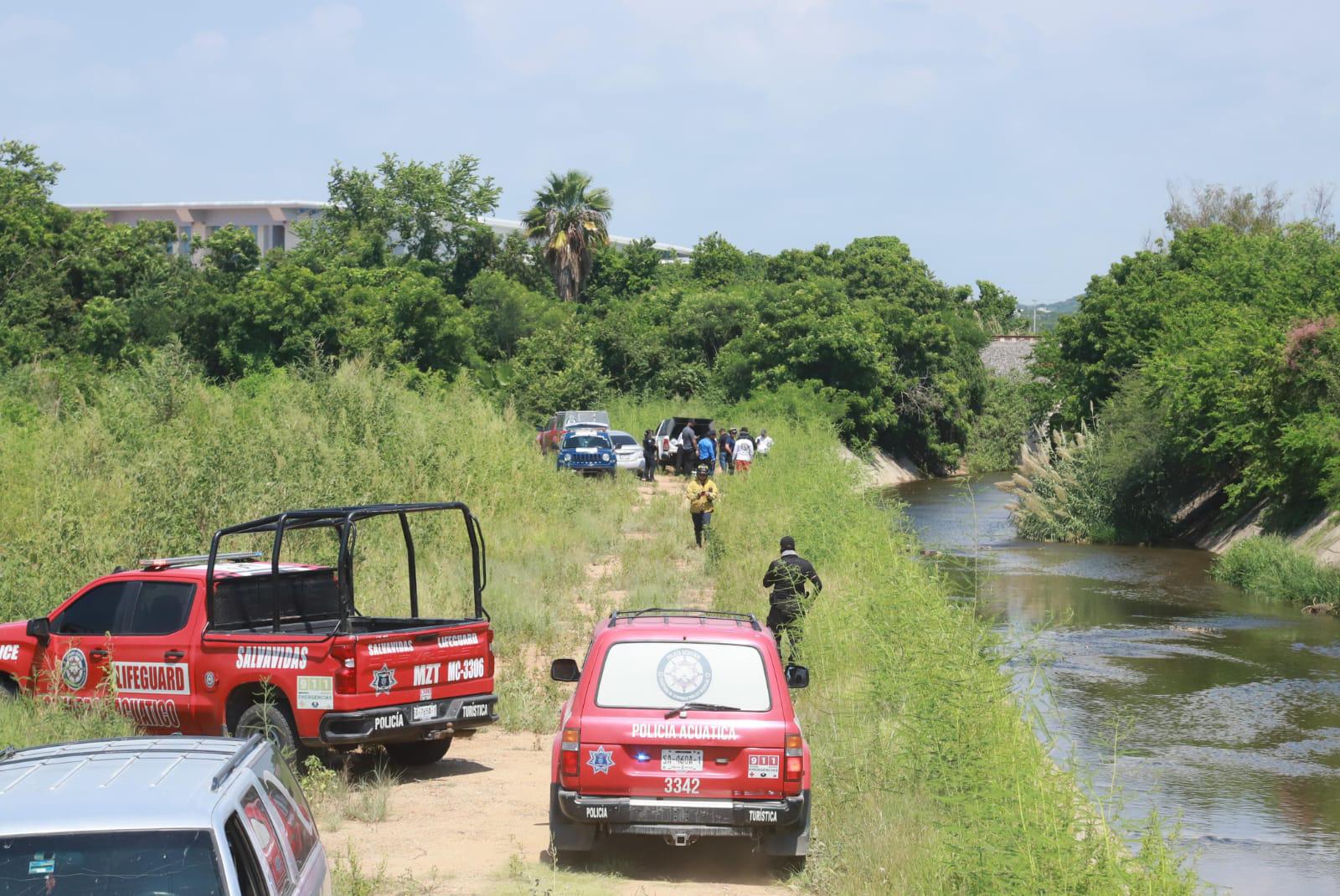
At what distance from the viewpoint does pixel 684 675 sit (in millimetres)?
9062

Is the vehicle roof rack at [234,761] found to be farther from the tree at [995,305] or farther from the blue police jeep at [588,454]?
the tree at [995,305]

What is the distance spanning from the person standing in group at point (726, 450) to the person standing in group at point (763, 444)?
0.83 metres

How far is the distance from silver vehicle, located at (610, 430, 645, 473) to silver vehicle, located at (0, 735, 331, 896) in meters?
36.9

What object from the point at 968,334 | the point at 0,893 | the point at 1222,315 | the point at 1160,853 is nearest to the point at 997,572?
the point at 1222,315

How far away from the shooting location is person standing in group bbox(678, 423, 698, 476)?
40.3 meters

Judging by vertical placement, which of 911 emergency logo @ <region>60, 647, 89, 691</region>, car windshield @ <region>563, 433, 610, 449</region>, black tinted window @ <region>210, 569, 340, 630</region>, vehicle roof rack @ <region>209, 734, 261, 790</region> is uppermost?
vehicle roof rack @ <region>209, 734, 261, 790</region>

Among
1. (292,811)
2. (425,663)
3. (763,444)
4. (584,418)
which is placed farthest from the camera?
(584,418)

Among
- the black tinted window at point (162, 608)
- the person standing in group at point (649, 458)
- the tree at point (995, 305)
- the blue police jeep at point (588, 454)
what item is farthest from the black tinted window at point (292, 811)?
the tree at point (995, 305)

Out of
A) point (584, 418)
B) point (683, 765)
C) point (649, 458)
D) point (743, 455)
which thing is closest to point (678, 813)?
point (683, 765)

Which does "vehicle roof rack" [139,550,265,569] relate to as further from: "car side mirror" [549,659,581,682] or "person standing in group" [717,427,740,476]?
"person standing in group" [717,427,740,476]

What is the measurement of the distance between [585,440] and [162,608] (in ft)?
94.7

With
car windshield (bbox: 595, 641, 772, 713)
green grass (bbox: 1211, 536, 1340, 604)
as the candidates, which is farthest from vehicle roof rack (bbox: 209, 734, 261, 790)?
green grass (bbox: 1211, 536, 1340, 604)

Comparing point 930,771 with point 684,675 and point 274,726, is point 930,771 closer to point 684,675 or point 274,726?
point 684,675

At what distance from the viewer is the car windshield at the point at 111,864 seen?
4527 millimetres
